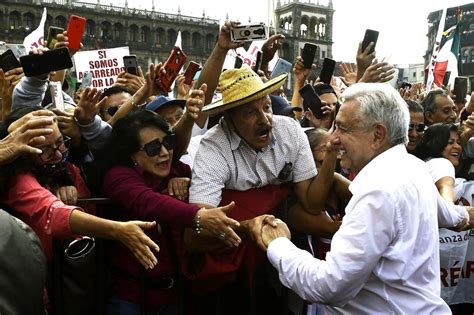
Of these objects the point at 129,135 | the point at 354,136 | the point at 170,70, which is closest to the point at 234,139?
the point at 129,135

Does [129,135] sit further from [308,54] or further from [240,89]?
[308,54]

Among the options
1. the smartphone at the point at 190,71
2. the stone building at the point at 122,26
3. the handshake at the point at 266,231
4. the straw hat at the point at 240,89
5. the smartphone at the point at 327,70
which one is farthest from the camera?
the stone building at the point at 122,26

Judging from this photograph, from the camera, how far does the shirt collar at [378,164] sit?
209cm

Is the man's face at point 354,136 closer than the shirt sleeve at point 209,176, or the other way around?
the man's face at point 354,136

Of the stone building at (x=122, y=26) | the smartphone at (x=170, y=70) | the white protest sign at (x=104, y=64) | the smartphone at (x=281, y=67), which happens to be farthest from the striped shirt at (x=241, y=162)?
the stone building at (x=122, y=26)

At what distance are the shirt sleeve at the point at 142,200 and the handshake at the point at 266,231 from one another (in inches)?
10.8

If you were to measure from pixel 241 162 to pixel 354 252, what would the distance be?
36.3 inches

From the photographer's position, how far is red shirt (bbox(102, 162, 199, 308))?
8.13 feet

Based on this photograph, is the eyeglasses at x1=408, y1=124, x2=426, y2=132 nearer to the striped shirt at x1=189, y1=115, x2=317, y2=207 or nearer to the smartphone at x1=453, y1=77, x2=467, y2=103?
the striped shirt at x1=189, y1=115, x2=317, y2=207

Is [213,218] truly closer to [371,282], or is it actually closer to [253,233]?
[253,233]

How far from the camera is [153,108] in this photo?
11.7 feet

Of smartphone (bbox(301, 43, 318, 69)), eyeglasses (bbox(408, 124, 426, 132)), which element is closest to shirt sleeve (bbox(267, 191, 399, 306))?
eyeglasses (bbox(408, 124, 426, 132))

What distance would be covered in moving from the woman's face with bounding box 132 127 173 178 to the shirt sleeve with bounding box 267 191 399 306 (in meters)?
0.98

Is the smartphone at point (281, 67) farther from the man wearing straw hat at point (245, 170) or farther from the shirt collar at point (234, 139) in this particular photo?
the shirt collar at point (234, 139)
